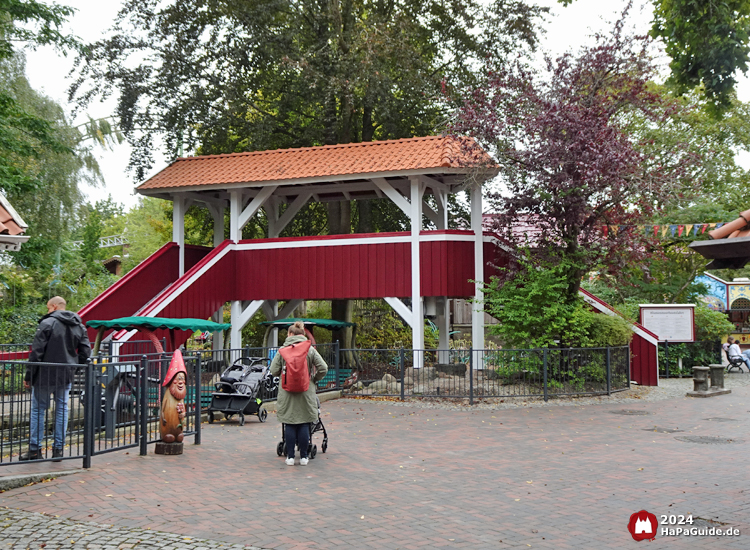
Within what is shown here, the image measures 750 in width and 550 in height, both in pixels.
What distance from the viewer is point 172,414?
9969mm

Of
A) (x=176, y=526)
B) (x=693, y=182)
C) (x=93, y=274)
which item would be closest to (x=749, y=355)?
(x=693, y=182)

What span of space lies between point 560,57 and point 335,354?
354 inches

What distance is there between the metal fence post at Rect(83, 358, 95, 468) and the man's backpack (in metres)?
2.30

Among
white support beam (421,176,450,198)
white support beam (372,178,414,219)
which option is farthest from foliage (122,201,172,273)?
white support beam (372,178,414,219)

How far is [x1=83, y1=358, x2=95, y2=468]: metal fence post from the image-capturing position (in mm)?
8734

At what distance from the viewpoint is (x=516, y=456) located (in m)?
10.3

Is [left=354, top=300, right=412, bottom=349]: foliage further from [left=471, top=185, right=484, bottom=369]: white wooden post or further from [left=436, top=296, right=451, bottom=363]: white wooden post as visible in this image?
[left=471, top=185, right=484, bottom=369]: white wooden post

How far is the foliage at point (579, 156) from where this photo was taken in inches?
667

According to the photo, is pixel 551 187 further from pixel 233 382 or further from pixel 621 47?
pixel 233 382

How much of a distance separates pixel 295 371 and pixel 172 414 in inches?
74.3

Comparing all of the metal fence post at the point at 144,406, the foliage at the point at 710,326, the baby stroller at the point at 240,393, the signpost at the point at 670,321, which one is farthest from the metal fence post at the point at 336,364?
the foliage at the point at 710,326

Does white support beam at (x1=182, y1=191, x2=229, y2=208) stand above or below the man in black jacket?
above

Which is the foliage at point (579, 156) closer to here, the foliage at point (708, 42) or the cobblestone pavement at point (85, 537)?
the foliage at point (708, 42)

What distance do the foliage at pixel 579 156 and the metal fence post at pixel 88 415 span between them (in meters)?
11.6
